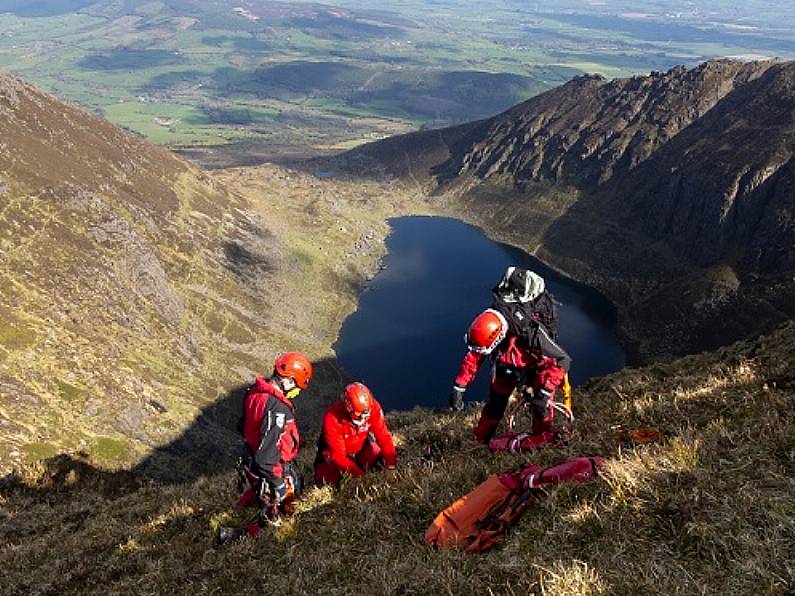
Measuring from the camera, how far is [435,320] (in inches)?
4237

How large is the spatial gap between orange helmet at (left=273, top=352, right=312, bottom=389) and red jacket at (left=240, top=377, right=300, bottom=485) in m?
0.36

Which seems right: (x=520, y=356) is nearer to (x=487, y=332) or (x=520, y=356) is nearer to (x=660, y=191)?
(x=487, y=332)

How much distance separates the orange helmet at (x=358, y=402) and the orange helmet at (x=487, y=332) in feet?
7.96

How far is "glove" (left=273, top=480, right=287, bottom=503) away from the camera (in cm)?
1109

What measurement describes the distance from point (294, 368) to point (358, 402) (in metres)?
1.52

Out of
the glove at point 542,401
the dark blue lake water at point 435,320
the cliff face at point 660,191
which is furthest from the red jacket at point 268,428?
the cliff face at point 660,191

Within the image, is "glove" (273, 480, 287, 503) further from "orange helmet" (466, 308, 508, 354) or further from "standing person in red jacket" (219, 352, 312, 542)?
"orange helmet" (466, 308, 508, 354)

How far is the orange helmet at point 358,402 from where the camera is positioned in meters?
11.9

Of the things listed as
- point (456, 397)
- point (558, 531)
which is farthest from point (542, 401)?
point (558, 531)

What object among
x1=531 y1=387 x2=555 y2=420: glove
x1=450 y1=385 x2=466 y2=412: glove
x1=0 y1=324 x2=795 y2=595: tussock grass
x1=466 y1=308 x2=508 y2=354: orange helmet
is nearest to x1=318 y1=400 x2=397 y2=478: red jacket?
x1=0 y1=324 x2=795 y2=595: tussock grass

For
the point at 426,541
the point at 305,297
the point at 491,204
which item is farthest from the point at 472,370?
the point at 491,204

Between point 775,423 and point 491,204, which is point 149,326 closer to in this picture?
point 775,423

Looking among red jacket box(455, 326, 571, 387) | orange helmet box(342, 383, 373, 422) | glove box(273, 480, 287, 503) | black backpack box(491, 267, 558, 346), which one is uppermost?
black backpack box(491, 267, 558, 346)

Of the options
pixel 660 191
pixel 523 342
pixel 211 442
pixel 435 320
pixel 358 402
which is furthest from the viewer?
pixel 660 191
